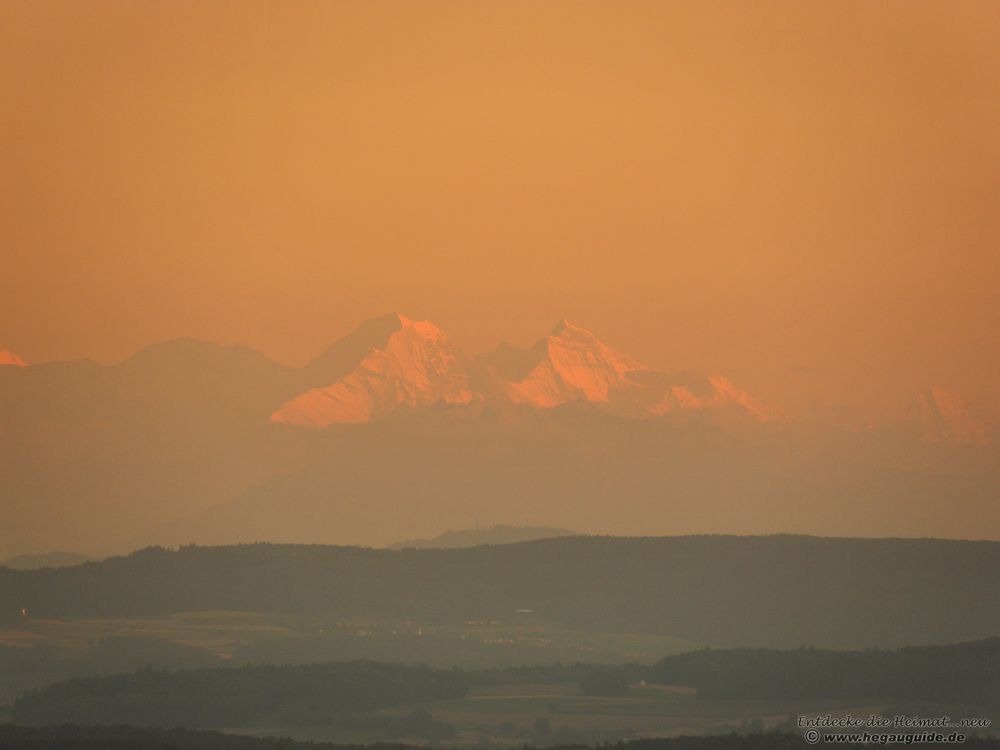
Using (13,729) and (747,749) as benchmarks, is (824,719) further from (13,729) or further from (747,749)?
(13,729)

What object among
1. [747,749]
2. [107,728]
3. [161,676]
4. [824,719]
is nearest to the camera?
[747,749]

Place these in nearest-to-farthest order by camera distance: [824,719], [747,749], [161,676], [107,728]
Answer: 1. [747,749]
2. [107,728]
3. [824,719]
4. [161,676]

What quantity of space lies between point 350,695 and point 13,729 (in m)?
41.8

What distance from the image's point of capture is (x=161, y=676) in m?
188

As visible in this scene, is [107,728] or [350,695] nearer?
[107,728]

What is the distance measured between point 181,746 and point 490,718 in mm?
41309

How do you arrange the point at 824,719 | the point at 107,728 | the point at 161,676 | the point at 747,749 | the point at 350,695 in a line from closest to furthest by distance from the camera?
the point at 747,749
the point at 107,728
the point at 824,719
the point at 350,695
the point at 161,676

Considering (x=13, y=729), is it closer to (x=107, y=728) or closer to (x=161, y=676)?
(x=107, y=728)

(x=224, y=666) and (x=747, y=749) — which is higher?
(x=224, y=666)

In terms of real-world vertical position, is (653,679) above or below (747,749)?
above

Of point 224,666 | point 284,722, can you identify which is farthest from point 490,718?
point 224,666

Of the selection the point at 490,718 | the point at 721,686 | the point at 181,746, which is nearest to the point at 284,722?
the point at 490,718

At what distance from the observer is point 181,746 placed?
126375 millimetres

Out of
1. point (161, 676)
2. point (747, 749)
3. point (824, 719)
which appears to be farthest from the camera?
point (161, 676)
